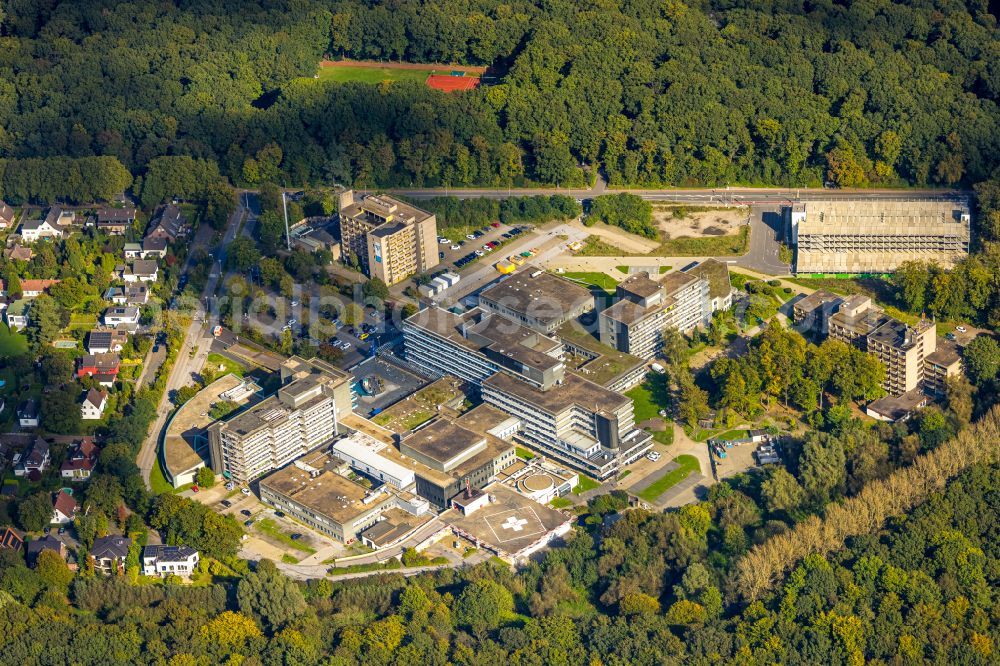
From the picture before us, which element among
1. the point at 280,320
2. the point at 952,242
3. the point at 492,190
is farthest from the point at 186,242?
the point at 952,242

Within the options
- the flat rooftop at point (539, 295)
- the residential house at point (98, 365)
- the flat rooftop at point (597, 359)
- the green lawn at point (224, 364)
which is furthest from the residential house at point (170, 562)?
the flat rooftop at point (539, 295)

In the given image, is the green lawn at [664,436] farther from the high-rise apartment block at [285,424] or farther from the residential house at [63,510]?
the residential house at [63,510]

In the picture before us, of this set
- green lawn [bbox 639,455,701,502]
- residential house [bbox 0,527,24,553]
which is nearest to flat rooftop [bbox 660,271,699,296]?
green lawn [bbox 639,455,701,502]

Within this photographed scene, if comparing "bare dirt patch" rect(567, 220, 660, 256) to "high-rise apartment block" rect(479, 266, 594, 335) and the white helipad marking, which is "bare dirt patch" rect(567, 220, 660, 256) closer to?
"high-rise apartment block" rect(479, 266, 594, 335)

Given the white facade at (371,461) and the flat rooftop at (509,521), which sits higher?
the white facade at (371,461)

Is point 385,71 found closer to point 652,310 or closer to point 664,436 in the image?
point 652,310

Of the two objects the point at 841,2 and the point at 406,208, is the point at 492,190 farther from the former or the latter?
the point at 841,2

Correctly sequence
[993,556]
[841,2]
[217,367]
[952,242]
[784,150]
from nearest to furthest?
[993,556] < [217,367] < [952,242] < [784,150] < [841,2]
